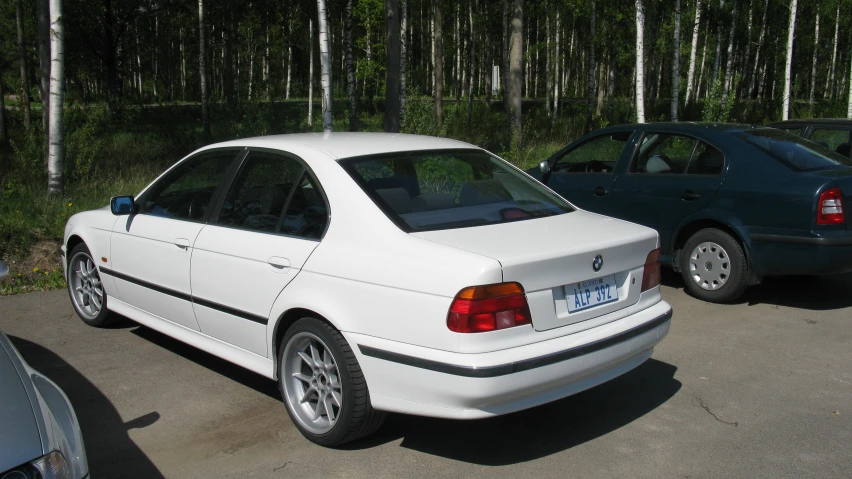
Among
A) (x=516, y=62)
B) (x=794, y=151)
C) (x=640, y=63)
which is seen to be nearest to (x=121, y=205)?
(x=794, y=151)

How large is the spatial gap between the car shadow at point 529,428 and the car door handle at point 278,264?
1032 millimetres

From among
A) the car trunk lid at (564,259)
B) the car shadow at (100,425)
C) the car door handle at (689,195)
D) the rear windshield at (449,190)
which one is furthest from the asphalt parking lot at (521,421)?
the car door handle at (689,195)

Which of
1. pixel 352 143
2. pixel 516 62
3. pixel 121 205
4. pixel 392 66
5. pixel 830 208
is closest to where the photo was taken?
pixel 352 143

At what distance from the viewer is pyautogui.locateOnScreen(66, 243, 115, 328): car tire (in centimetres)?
629

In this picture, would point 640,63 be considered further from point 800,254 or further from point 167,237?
point 167,237

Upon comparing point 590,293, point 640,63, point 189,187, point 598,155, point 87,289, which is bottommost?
point 87,289

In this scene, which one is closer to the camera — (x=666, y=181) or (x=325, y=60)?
(x=666, y=181)

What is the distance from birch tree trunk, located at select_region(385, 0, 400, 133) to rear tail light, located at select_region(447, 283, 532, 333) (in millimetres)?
14793

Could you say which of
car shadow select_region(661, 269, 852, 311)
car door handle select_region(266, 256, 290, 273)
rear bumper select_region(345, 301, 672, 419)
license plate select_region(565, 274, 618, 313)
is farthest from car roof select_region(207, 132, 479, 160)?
car shadow select_region(661, 269, 852, 311)

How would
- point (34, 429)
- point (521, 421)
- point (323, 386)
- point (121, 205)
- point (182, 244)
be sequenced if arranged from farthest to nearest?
point (121, 205) < point (182, 244) < point (521, 421) < point (323, 386) < point (34, 429)

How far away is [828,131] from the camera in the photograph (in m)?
9.57

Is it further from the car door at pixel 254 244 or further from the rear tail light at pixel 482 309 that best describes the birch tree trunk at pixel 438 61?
the rear tail light at pixel 482 309

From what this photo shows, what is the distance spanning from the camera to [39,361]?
224 inches

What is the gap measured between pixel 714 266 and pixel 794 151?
132cm
